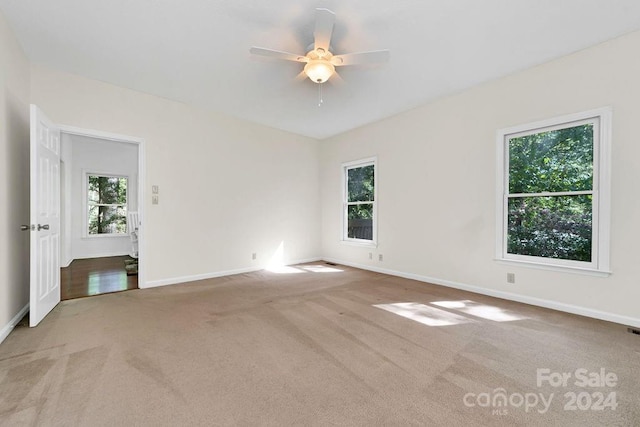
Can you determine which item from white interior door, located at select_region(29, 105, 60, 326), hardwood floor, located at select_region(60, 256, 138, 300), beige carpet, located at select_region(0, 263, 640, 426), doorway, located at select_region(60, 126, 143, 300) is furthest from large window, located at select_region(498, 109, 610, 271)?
doorway, located at select_region(60, 126, 143, 300)

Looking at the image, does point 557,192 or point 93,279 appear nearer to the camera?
point 557,192

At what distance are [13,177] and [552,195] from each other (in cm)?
558

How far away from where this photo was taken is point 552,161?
3094 mm

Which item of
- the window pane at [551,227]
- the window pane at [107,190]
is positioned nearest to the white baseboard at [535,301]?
the window pane at [551,227]

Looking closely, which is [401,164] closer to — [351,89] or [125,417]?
[351,89]

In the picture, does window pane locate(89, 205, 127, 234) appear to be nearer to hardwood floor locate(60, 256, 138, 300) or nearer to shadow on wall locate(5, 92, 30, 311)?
hardwood floor locate(60, 256, 138, 300)

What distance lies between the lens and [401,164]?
4621 millimetres

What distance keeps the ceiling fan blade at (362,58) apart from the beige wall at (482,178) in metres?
1.95

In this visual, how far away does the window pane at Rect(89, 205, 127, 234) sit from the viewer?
6.61m

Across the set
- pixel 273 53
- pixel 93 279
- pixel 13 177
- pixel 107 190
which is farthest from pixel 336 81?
pixel 107 190

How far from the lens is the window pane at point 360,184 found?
525cm

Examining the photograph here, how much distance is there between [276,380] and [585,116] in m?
3.81

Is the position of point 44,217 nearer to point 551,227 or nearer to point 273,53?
point 273,53

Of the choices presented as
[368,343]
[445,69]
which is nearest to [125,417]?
[368,343]
